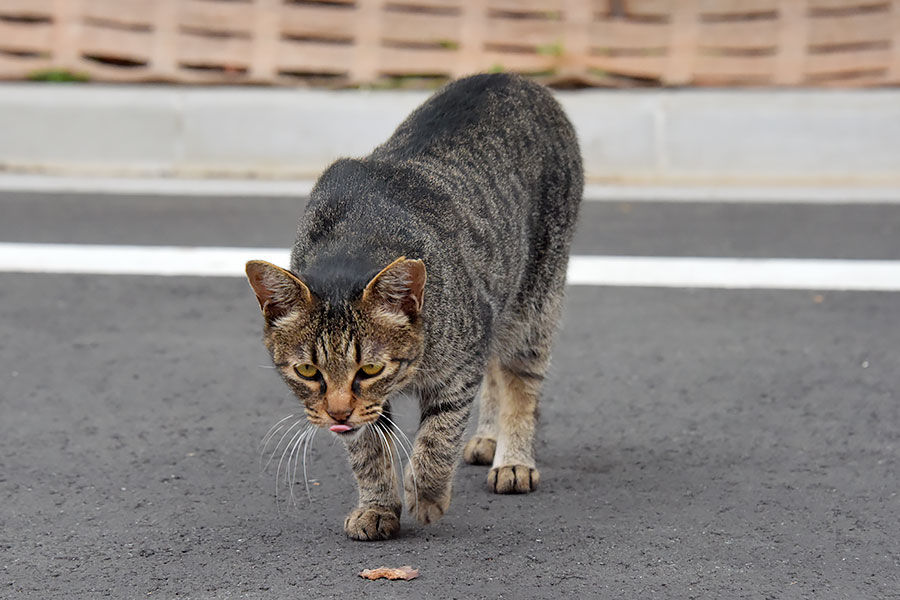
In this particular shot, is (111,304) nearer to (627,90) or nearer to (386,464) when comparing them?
(386,464)

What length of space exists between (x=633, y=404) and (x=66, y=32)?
18.3ft

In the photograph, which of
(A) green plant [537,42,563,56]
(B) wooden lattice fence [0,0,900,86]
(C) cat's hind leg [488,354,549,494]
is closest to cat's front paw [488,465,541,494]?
(C) cat's hind leg [488,354,549,494]

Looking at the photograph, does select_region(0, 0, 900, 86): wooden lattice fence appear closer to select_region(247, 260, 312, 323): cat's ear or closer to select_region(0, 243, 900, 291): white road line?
select_region(0, 243, 900, 291): white road line

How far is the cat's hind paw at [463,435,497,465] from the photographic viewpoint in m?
4.57

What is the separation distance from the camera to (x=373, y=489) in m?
3.88

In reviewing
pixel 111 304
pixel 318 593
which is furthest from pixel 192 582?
pixel 111 304

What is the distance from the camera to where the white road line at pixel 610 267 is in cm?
645

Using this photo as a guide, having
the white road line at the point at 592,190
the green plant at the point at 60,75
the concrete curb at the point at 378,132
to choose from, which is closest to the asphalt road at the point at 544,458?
the white road line at the point at 592,190

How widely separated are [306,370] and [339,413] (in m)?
0.15

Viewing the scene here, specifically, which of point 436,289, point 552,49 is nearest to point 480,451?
point 436,289

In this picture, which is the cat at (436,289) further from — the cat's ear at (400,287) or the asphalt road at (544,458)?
the asphalt road at (544,458)

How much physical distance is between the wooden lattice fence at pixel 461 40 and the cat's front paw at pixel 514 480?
4842mm

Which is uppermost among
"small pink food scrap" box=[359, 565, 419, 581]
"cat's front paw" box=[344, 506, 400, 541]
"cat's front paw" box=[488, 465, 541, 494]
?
"cat's front paw" box=[488, 465, 541, 494]

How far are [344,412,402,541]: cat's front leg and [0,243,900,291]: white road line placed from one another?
108 inches
